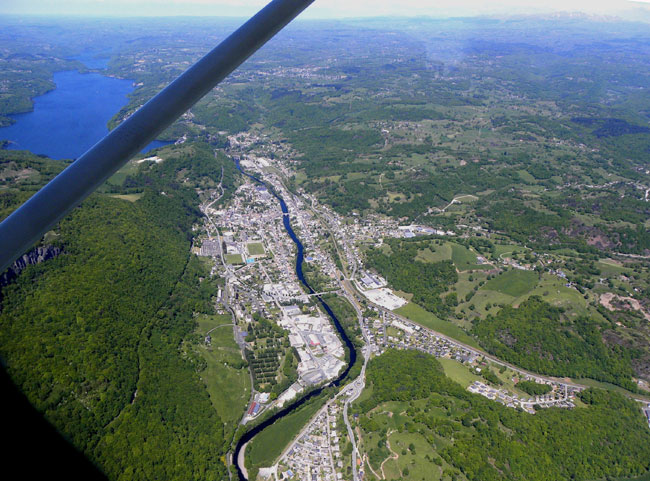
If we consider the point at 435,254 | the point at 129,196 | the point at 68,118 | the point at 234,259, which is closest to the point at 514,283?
the point at 435,254

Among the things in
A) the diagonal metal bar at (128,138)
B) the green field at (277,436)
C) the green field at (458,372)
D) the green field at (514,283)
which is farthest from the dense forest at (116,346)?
the green field at (514,283)

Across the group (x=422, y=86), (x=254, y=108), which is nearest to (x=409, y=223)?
(x=254, y=108)

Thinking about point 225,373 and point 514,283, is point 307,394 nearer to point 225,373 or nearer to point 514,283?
point 225,373

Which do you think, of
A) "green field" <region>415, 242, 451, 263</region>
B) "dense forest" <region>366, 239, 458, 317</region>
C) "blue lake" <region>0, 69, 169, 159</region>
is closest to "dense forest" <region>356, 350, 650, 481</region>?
"dense forest" <region>366, 239, 458, 317</region>

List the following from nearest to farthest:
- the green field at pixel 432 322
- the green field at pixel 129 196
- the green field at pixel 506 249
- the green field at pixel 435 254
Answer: the green field at pixel 432 322 → the green field at pixel 435 254 → the green field at pixel 506 249 → the green field at pixel 129 196

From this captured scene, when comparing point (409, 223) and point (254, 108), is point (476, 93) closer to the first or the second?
point (254, 108)

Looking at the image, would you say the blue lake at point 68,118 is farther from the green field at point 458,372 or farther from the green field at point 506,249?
the green field at point 506,249
